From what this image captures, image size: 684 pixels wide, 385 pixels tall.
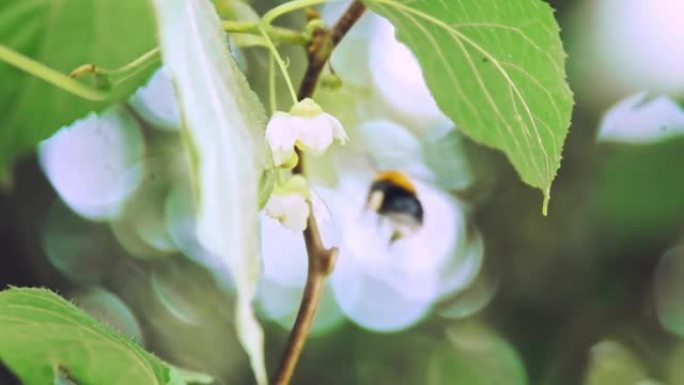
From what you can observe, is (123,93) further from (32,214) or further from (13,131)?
(32,214)

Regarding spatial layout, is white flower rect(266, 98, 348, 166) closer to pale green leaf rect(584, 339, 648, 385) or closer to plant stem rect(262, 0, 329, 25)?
plant stem rect(262, 0, 329, 25)

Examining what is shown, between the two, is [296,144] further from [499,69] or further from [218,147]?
[218,147]

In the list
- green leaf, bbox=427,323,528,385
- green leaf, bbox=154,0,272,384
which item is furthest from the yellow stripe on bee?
green leaf, bbox=427,323,528,385

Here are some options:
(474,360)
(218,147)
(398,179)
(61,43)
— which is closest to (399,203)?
(398,179)

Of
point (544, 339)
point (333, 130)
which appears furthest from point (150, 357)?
point (544, 339)

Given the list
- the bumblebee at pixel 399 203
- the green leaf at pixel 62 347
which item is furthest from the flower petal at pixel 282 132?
the bumblebee at pixel 399 203
